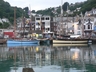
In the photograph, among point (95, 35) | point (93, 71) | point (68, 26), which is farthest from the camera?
point (68, 26)

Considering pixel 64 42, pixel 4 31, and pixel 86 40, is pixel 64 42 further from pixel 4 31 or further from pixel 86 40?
pixel 4 31

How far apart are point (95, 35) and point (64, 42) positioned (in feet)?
48.8

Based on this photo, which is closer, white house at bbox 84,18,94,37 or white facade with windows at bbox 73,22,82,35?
white house at bbox 84,18,94,37

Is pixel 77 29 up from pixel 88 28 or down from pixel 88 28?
down

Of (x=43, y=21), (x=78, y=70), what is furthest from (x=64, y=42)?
(x=78, y=70)

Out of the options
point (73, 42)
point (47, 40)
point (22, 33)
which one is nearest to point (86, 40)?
point (73, 42)

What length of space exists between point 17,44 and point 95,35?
84.5ft

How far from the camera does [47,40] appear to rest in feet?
260

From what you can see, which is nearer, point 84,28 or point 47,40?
point 47,40

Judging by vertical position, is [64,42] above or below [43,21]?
below

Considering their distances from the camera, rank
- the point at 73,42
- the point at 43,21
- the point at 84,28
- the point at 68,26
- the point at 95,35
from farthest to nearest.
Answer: the point at 68,26
the point at 43,21
the point at 84,28
the point at 95,35
the point at 73,42

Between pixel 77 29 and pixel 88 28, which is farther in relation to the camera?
pixel 77 29

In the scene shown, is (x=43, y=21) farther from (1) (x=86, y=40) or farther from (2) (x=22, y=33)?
(1) (x=86, y=40)

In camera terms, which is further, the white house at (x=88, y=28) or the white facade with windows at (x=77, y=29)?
the white facade with windows at (x=77, y=29)
